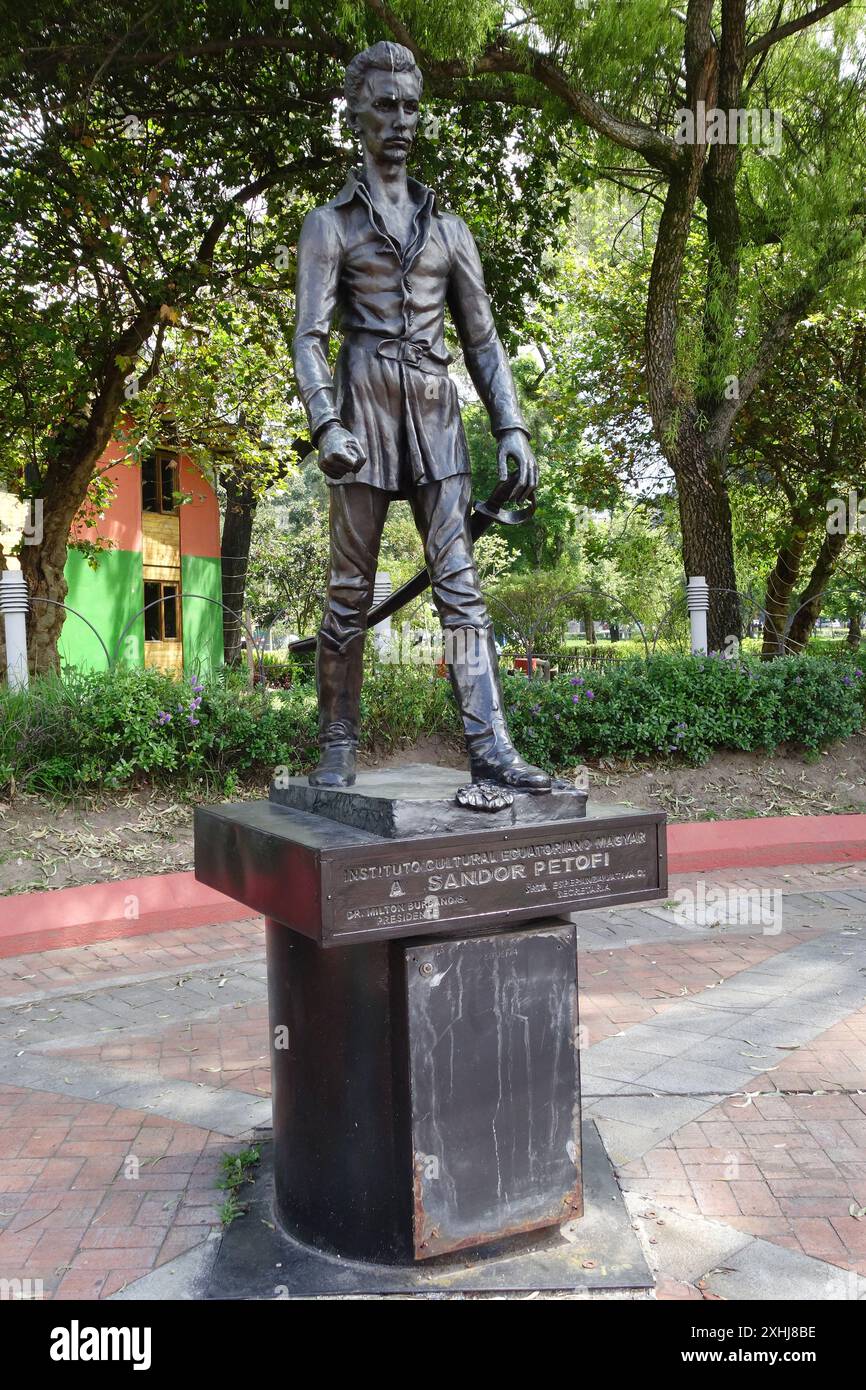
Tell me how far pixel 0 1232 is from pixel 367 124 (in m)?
3.47

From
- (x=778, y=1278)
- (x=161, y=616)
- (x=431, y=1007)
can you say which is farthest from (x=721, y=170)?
(x=161, y=616)

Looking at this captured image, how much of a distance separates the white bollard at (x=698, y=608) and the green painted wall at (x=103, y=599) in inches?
424

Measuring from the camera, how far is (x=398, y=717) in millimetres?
8711

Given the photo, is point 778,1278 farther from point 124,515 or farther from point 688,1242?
point 124,515

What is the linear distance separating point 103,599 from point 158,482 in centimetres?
332

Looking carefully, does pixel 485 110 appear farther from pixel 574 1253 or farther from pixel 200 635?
pixel 200 635

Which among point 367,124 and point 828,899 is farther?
point 828,899

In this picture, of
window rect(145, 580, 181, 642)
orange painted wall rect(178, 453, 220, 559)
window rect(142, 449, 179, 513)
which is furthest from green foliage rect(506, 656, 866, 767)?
window rect(142, 449, 179, 513)

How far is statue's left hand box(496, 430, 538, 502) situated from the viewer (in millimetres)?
3453

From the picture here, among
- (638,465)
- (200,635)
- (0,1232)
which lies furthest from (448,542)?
(200,635)

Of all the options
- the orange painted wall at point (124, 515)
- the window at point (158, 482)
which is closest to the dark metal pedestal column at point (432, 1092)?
the orange painted wall at point (124, 515)

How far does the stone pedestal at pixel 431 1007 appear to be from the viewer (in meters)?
2.81

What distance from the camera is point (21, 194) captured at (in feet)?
30.2

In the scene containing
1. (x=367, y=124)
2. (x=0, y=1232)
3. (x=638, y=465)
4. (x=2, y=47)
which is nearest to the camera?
(x=0, y=1232)
